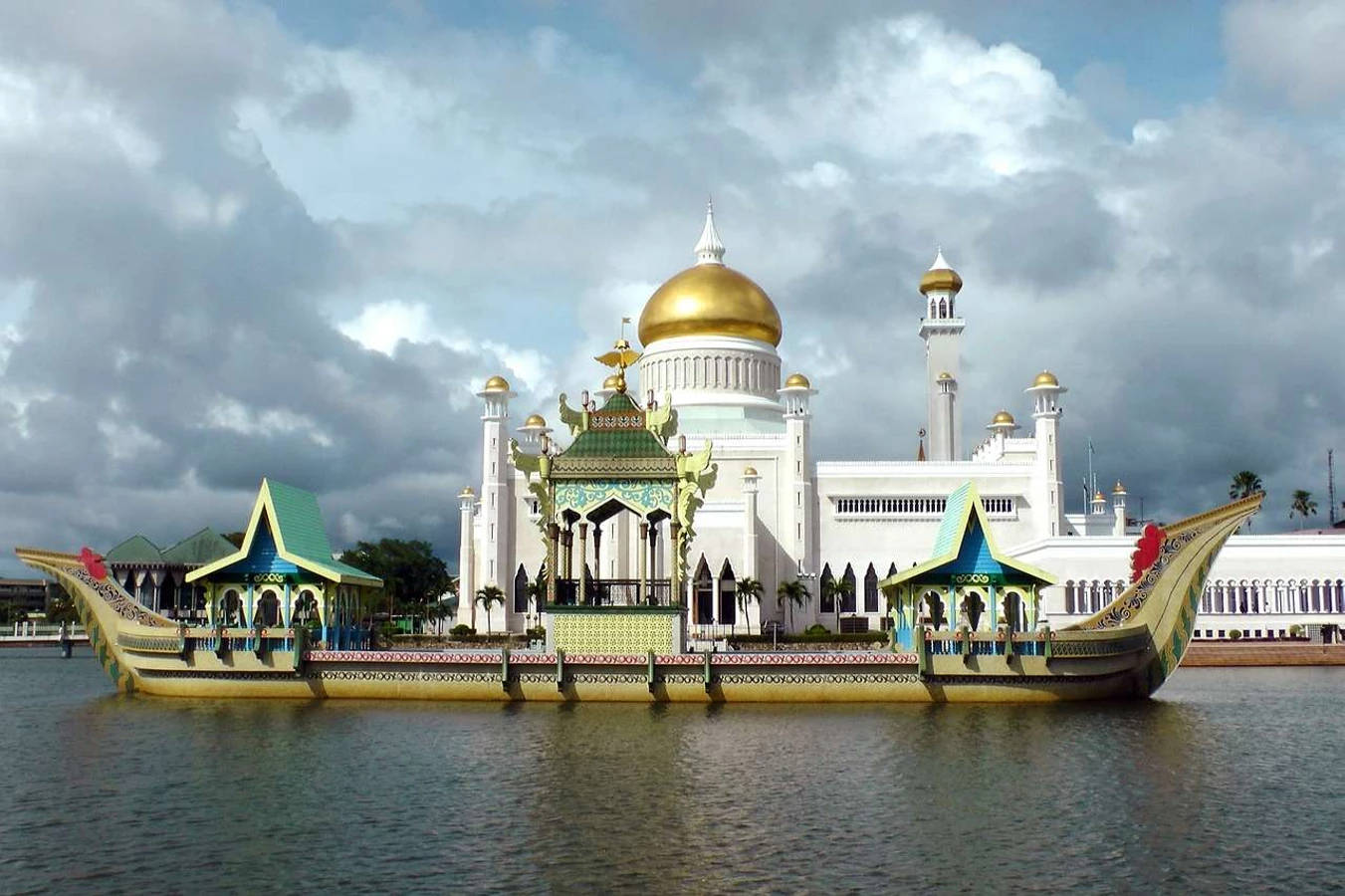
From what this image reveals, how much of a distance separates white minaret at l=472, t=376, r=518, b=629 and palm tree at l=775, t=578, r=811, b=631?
12398 millimetres

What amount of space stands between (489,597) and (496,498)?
490 cm

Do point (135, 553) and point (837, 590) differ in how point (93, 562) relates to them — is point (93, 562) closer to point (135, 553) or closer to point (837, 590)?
point (135, 553)

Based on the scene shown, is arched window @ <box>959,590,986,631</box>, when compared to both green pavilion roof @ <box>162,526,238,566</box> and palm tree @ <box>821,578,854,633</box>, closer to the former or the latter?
palm tree @ <box>821,578,854,633</box>

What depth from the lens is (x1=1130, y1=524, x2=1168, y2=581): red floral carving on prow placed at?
28250 mm

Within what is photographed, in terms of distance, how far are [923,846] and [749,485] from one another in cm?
4121

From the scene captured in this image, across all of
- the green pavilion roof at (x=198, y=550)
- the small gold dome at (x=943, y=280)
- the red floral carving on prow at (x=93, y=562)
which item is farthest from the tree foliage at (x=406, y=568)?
the red floral carving on prow at (x=93, y=562)

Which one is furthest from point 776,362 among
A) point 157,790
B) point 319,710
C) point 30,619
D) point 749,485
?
point 30,619

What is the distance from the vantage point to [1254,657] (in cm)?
4644

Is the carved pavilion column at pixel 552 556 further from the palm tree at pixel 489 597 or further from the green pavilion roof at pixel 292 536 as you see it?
the palm tree at pixel 489 597

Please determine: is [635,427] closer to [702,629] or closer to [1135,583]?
[1135,583]

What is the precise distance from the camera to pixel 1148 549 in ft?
93.6

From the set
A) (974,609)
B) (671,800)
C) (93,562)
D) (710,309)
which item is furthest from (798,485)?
(671,800)

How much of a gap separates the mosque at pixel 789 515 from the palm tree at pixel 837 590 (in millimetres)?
74

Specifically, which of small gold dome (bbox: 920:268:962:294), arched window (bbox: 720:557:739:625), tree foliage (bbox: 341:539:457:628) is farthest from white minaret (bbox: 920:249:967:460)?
tree foliage (bbox: 341:539:457:628)
